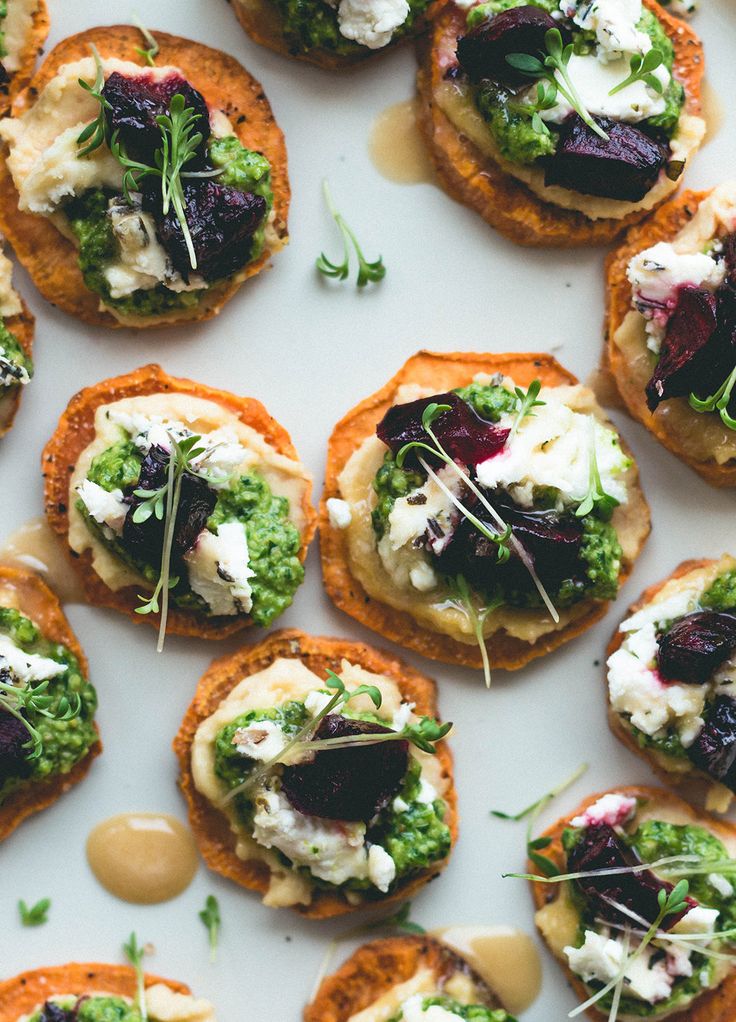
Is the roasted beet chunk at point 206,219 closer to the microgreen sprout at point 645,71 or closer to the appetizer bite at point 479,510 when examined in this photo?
the appetizer bite at point 479,510

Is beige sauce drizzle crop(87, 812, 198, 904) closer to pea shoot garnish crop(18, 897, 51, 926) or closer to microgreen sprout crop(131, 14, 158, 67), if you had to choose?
pea shoot garnish crop(18, 897, 51, 926)

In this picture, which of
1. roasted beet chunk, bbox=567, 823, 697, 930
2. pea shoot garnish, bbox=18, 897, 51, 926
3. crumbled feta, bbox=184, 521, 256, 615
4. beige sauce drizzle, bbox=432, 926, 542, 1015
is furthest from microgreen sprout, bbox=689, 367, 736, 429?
pea shoot garnish, bbox=18, 897, 51, 926

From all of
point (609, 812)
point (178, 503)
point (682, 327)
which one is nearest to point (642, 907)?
point (609, 812)

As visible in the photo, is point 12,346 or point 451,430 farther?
point 12,346

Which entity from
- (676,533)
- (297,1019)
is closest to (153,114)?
(676,533)

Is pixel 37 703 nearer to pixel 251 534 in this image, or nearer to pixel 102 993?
pixel 251 534
